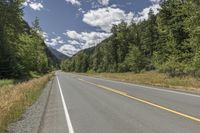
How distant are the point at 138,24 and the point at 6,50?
68.4 meters

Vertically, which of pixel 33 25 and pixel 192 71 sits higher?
pixel 33 25

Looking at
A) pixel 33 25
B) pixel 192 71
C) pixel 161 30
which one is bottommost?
pixel 192 71

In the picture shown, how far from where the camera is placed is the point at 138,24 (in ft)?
333

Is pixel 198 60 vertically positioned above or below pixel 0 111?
above

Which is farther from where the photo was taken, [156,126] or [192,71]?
[192,71]

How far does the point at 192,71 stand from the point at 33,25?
2302 inches

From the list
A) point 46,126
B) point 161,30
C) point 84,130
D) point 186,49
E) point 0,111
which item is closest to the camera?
point 84,130

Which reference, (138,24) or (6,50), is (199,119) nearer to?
(6,50)

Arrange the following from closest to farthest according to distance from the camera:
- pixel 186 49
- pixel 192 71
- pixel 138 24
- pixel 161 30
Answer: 1. pixel 192 71
2. pixel 186 49
3. pixel 161 30
4. pixel 138 24

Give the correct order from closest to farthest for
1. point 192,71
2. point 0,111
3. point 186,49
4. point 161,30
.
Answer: point 0,111 < point 192,71 < point 186,49 < point 161,30

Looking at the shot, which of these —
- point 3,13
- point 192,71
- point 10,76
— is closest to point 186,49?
point 192,71

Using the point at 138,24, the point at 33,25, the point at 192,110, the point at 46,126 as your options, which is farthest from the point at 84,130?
the point at 138,24

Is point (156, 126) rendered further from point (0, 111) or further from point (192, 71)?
point (192, 71)

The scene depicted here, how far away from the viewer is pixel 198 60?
29.9 m
